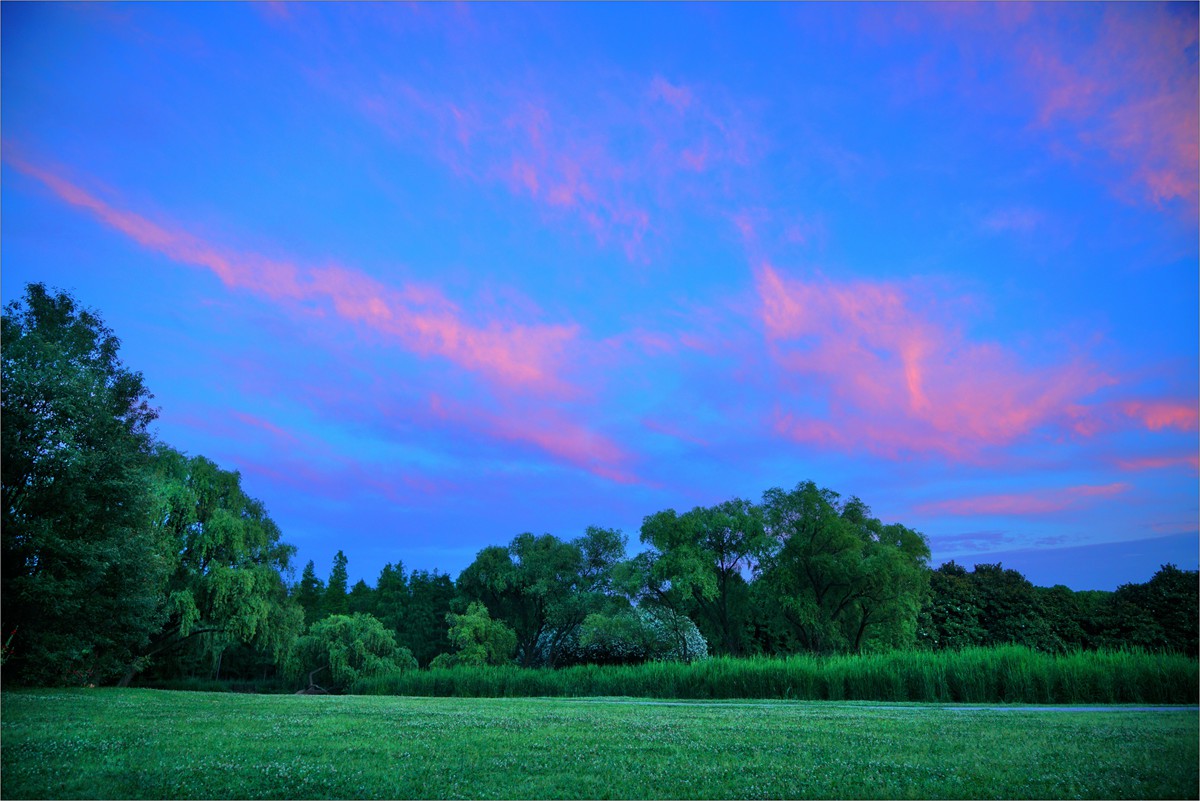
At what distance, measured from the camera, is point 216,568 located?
34531 mm

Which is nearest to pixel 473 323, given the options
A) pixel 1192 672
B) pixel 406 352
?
pixel 406 352

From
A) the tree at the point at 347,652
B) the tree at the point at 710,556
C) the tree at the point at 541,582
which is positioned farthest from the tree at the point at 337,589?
the tree at the point at 710,556

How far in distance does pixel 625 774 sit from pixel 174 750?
560cm

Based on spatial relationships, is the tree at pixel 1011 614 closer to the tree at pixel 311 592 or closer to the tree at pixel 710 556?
the tree at pixel 710 556

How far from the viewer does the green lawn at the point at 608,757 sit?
6.16 metres

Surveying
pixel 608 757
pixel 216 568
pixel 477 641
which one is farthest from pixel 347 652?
pixel 608 757

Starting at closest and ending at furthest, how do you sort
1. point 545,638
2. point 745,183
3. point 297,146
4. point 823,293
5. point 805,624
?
point 297,146
point 745,183
point 823,293
point 805,624
point 545,638

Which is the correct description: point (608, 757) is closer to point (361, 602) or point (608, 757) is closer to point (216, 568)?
point (216, 568)

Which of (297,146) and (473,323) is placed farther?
(473,323)

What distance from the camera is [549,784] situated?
6.39 metres

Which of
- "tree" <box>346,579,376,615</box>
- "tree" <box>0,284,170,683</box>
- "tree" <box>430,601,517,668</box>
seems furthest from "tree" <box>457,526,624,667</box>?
"tree" <box>0,284,170,683</box>

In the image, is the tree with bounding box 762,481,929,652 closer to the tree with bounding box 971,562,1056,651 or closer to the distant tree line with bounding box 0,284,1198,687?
the distant tree line with bounding box 0,284,1198,687

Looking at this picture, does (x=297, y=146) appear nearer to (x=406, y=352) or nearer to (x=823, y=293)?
(x=406, y=352)

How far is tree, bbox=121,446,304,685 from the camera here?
34375mm
